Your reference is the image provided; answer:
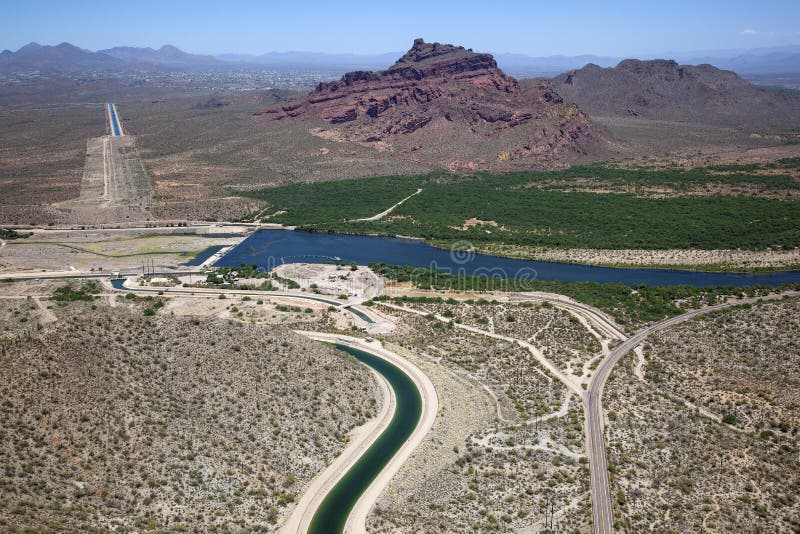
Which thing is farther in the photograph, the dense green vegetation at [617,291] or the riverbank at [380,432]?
the dense green vegetation at [617,291]

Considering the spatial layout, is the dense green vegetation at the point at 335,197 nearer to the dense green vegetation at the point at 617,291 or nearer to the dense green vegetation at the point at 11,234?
the dense green vegetation at the point at 617,291

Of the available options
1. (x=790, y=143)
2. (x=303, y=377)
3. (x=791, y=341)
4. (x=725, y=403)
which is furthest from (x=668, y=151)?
(x=303, y=377)

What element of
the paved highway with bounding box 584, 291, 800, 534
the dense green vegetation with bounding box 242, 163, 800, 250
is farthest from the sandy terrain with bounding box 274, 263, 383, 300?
the paved highway with bounding box 584, 291, 800, 534

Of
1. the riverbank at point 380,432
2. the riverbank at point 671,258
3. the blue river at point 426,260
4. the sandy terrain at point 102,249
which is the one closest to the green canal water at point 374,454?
the riverbank at point 380,432

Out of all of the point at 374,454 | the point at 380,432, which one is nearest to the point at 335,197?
the point at 380,432

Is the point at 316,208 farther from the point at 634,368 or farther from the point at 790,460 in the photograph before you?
the point at 790,460

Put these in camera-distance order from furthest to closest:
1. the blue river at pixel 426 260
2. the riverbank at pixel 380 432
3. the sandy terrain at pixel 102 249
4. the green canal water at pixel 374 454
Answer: the sandy terrain at pixel 102 249 < the blue river at pixel 426 260 < the riverbank at pixel 380 432 < the green canal water at pixel 374 454
